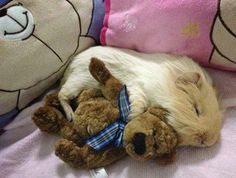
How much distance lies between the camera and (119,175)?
2.94 feet

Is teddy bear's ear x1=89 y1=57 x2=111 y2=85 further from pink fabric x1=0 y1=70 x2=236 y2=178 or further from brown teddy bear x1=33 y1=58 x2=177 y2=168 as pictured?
pink fabric x1=0 y1=70 x2=236 y2=178

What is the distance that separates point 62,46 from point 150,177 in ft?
1.33

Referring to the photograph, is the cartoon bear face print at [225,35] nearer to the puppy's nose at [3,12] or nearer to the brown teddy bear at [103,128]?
the brown teddy bear at [103,128]

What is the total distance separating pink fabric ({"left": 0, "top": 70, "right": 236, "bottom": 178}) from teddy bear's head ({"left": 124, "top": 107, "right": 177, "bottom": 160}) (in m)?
0.07

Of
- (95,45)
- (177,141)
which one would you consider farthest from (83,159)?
(95,45)

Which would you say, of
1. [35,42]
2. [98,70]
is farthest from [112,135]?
[35,42]

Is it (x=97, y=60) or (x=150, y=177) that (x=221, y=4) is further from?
(x=150, y=177)

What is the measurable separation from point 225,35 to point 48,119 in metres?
0.48

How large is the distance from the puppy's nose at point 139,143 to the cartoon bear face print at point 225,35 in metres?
0.31

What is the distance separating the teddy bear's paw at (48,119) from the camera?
0.92 metres

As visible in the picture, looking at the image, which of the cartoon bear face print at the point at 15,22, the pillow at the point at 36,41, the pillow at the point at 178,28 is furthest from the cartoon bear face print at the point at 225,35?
the cartoon bear face print at the point at 15,22

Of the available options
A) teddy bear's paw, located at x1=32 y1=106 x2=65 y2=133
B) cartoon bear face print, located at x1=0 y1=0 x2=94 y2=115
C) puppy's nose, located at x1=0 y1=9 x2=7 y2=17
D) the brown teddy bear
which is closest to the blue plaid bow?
the brown teddy bear

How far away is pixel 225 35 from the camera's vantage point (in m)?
0.90

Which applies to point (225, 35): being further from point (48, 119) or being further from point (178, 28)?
point (48, 119)
